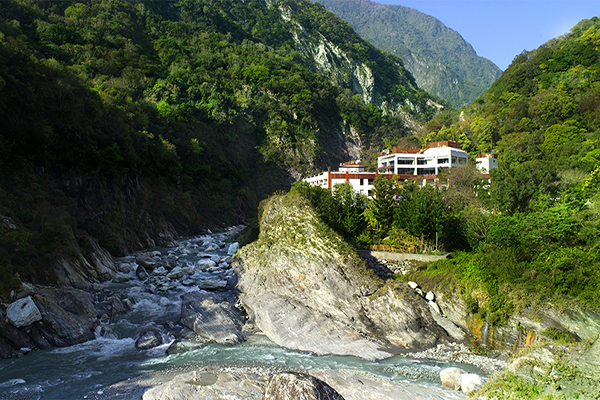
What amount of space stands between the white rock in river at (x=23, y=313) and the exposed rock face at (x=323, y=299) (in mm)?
11115

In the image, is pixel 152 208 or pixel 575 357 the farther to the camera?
pixel 152 208

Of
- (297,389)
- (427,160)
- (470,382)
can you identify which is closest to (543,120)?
(427,160)

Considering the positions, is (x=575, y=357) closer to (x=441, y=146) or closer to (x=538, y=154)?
(x=538, y=154)

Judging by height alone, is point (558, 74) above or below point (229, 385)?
above

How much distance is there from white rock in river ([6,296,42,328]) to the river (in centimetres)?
163

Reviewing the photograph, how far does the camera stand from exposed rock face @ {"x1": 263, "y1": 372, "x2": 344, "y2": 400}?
306 inches

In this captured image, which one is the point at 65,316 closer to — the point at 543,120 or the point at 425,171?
the point at 425,171

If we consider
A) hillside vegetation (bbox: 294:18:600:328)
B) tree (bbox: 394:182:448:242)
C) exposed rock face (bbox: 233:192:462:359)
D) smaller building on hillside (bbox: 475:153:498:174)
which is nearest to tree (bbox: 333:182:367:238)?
hillside vegetation (bbox: 294:18:600:328)

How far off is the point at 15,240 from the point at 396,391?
23042mm

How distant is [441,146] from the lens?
48.8 m

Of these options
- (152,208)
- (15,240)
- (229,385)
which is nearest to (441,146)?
(152,208)

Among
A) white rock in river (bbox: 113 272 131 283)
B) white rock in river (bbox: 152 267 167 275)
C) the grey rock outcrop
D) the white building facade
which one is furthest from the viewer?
the white building facade

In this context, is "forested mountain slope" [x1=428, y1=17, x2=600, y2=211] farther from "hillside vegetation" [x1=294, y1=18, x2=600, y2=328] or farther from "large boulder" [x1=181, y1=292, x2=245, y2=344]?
"large boulder" [x1=181, y1=292, x2=245, y2=344]

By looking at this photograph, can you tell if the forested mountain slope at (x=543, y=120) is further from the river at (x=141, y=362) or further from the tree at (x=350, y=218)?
the river at (x=141, y=362)
